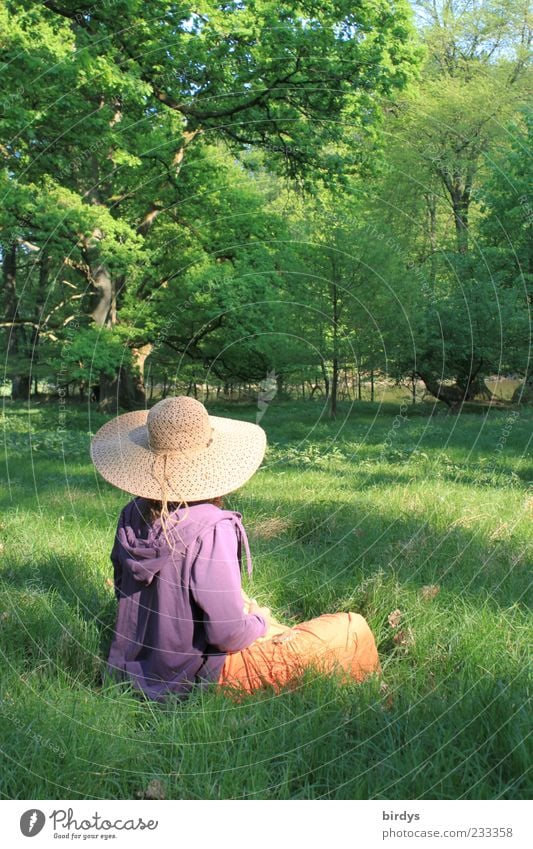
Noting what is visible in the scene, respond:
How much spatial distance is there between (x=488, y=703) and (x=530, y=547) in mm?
2490

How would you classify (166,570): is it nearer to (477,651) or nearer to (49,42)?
(477,651)

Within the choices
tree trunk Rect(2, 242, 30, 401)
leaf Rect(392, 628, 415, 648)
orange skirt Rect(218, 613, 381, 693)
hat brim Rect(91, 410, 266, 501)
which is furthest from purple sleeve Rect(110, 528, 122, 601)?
tree trunk Rect(2, 242, 30, 401)

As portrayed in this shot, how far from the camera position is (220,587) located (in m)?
3.00

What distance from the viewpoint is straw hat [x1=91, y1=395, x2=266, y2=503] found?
3357 millimetres

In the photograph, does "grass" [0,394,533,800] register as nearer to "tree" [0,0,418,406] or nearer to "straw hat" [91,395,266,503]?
"straw hat" [91,395,266,503]

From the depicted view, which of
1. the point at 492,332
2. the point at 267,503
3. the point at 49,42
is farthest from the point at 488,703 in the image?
the point at 492,332

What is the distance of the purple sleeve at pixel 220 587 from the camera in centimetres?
301

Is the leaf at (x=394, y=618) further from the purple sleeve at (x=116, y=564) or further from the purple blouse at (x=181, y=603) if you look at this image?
the purple sleeve at (x=116, y=564)

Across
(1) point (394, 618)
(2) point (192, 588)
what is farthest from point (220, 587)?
(1) point (394, 618)

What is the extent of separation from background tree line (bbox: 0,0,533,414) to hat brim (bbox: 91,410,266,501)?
7.64m

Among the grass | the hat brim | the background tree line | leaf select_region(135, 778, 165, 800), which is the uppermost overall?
the background tree line

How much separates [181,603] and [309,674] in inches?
27.3

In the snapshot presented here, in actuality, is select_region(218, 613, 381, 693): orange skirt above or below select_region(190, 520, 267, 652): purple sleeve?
below

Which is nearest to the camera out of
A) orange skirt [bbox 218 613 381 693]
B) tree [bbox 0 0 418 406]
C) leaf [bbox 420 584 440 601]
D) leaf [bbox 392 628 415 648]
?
orange skirt [bbox 218 613 381 693]
